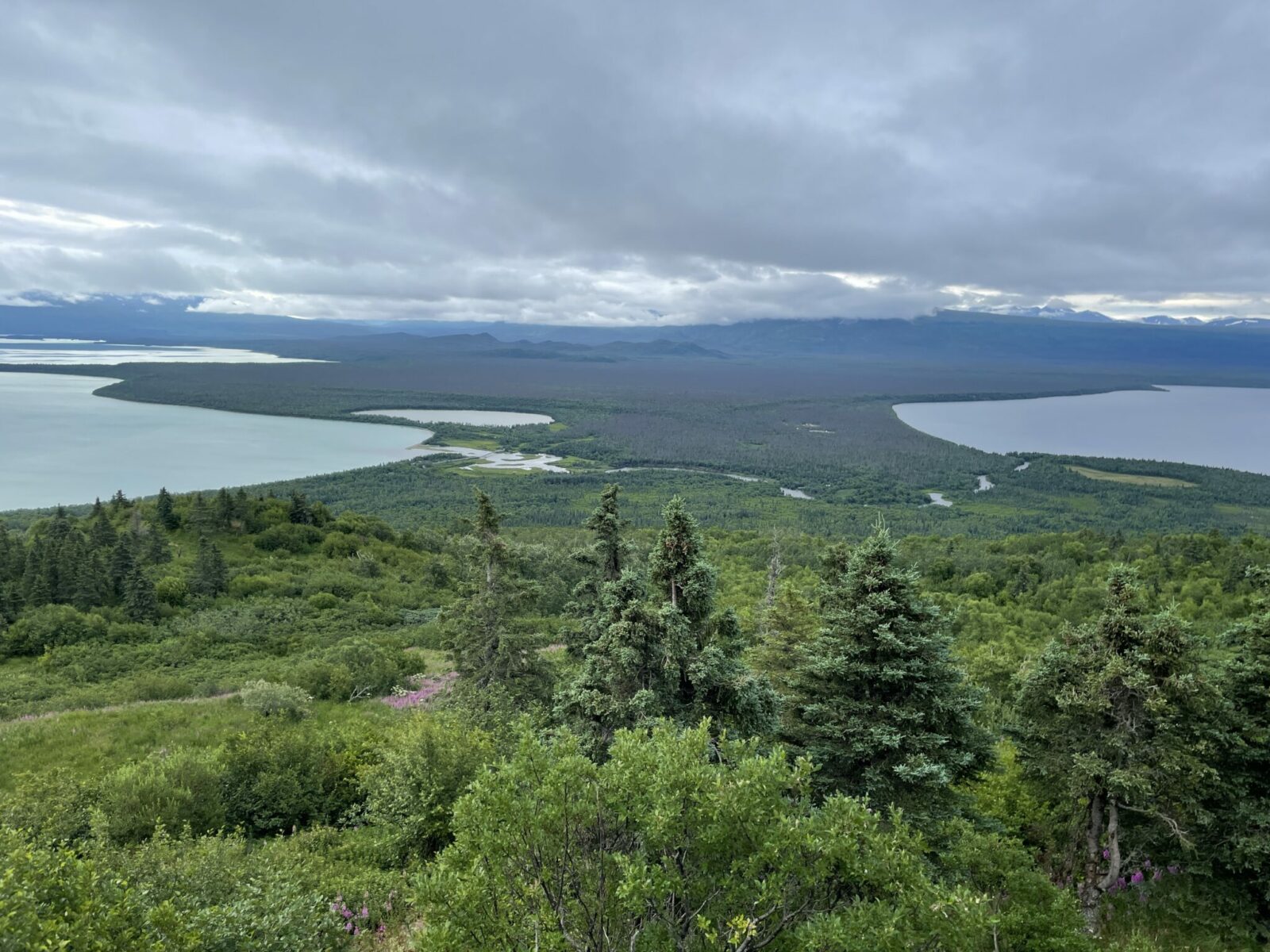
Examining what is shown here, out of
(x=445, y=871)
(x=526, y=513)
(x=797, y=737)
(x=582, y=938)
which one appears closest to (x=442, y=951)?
(x=445, y=871)

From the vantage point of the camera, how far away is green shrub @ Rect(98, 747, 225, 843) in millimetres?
12773

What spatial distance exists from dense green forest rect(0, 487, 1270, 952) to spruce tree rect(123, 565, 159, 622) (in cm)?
848

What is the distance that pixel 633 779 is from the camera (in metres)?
8.07

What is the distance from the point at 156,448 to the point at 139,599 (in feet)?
400

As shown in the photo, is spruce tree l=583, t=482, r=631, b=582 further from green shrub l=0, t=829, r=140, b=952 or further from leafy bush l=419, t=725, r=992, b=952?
green shrub l=0, t=829, r=140, b=952

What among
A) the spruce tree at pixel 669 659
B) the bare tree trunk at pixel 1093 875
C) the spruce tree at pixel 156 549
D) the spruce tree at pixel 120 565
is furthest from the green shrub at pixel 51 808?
the spruce tree at pixel 156 549

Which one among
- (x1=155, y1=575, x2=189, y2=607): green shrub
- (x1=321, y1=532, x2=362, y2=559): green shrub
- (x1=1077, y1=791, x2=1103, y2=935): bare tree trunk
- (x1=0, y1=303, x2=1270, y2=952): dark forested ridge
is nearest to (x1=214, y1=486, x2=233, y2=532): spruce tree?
(x1=321, y1=532, x2=362, y2=559): green shrub

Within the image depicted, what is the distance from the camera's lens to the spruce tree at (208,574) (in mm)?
38875

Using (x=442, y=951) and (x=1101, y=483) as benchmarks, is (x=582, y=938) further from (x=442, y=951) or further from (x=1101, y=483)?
(x=1101, y=483)

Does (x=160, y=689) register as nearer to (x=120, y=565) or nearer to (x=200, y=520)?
(x=120, y=565)

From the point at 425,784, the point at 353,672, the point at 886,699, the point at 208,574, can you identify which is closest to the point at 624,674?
the point at 886,699

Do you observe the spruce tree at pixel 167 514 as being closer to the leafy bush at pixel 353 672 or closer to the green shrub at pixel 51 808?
the leafy bush at pixel 353 672

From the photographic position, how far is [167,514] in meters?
48.6

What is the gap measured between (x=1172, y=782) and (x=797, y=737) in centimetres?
618
